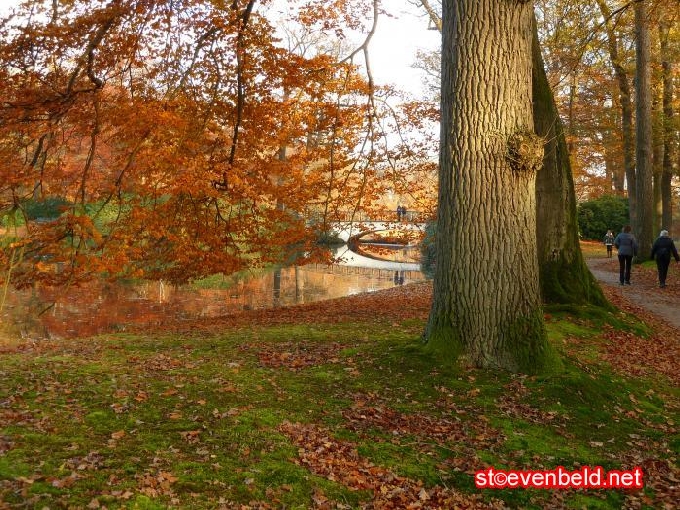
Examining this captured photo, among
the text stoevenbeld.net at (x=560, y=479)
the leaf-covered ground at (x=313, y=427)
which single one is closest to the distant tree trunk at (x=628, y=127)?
the leaf-covered ground at (x=313, y=427)

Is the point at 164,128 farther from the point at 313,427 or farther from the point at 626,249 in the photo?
the point at 626,249

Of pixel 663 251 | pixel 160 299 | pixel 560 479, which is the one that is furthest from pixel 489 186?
pixel 160 299

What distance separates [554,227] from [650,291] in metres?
6.65

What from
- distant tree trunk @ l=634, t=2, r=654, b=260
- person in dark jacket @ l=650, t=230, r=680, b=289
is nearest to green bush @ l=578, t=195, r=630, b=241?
distant tree trunk @ l=634, t=2, r=654, b=260

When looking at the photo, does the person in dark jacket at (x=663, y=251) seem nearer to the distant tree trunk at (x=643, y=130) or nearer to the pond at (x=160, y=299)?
the distant tree trunk at (x=643, y=130)

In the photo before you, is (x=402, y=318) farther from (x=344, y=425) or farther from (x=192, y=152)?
(x=344, y=425)

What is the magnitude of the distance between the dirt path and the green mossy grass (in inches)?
237

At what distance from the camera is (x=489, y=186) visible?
20.0 ft

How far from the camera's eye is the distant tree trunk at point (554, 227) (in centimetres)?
1032

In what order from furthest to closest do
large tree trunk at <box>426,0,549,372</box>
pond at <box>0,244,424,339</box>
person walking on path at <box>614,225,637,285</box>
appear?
1. person walking on path at <box>614,225,637,285</box>
2. pond at <box>0,244,424,339</box>
3. large tree trunk at <box>426,0,549,372</box>

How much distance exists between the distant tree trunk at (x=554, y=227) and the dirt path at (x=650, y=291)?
7.41 feet

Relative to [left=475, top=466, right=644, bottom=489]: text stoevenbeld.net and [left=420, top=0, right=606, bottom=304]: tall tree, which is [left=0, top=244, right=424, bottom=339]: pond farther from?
[left=475, top=466, right=644, bottom=489]: text stoevenbeld.net

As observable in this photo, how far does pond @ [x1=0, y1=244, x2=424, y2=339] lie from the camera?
15.0 m

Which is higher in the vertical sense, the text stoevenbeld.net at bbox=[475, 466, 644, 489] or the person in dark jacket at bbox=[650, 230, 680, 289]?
the person in dark jacket at bbox=[650, 230, 680, 289]
